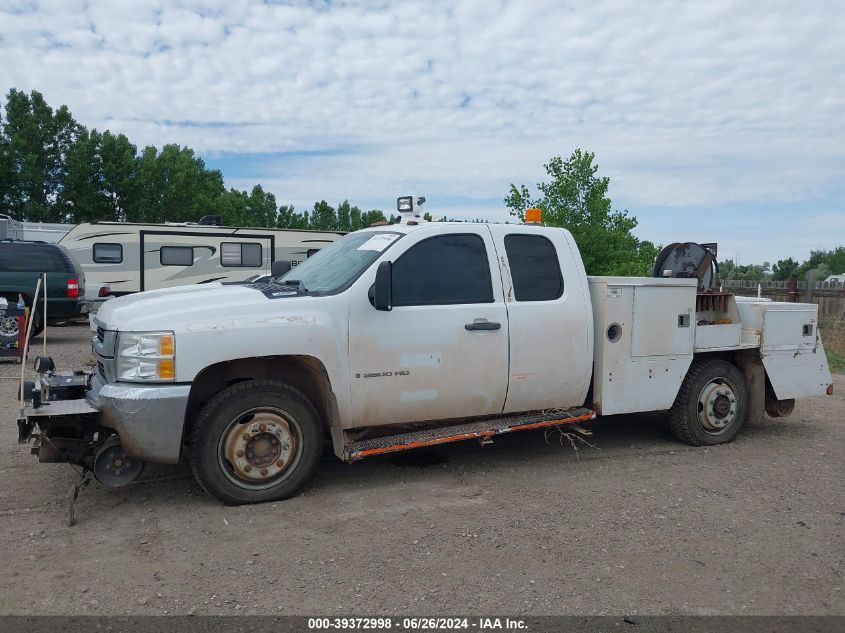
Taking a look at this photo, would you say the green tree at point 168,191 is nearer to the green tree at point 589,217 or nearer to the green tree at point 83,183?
the green tree at point 83,183

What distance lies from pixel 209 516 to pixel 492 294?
2536 mm

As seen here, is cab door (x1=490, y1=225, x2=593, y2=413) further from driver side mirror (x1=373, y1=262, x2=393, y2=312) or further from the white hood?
the white hood

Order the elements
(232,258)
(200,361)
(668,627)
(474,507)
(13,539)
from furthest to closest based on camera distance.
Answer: (232,258) → (474,507) → (200,361) → (13,539) → (668,627)

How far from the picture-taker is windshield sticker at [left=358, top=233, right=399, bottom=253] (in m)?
5.25

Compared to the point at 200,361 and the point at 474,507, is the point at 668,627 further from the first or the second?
the point at 200,361

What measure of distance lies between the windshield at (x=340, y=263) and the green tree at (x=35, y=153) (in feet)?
96.5

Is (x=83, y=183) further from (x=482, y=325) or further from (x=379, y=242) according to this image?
(x=482, y=325)

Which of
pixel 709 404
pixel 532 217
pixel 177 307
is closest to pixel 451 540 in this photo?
pixel 177 307

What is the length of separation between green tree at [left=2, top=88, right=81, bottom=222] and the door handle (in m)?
30.7

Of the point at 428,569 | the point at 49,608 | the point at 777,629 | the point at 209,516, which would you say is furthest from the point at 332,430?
the point at 777,629

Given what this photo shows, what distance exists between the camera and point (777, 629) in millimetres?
3359

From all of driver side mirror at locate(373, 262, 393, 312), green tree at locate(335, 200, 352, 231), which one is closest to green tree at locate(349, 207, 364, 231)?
green tree at locate(335, 200, 352, 231)

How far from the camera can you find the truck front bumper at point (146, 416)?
4.34 metres

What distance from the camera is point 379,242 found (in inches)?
211
